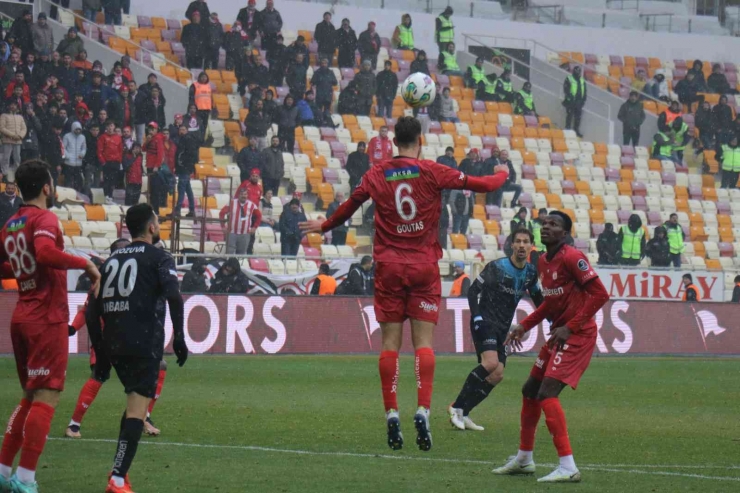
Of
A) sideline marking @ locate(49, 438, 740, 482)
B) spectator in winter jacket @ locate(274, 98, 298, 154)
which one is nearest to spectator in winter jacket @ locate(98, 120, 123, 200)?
spectator in winter jacket @ locate(274, 98, 298, 154)

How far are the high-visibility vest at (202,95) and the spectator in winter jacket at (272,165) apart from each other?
1.87m

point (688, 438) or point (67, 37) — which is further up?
point (67, 37)

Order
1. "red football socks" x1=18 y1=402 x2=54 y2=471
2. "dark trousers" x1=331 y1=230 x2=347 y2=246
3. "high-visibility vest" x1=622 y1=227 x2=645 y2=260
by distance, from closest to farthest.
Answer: "red football socks" x1=18 y1=402 x2=54 y2=471 < "dark trousers" x1=331 y1=230 x2=347 y2=246 < "high-visibility vest" x1=622 y1=227 x2=645 y2=260

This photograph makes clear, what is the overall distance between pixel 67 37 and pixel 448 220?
9460 millimetres

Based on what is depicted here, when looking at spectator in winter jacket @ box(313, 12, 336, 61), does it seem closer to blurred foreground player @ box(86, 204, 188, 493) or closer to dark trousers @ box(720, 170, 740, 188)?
dark trousers @ box(720, 170, 740, 188)

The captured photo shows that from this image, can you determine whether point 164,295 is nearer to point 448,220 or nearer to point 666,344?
point 666,344

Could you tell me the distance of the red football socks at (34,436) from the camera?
25.1ft

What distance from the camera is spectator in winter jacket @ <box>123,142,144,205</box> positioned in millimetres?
25203

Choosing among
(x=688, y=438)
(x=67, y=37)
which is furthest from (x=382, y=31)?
Result: (x=688, y=438)

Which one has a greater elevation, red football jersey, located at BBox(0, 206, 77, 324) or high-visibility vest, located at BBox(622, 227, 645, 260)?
red football jersey, located at BBox(0, 206, 77, 324)

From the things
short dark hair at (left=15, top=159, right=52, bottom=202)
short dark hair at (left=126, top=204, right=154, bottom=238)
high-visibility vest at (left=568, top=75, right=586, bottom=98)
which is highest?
high-visibility vest at (left=568, top=75, right=586, bottom=98)

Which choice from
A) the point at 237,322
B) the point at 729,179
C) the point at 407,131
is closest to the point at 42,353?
the point at 407,131

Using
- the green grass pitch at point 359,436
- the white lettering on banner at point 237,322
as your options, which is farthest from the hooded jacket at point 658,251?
the white lettering on banner at point 237,322

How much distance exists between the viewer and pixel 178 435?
11.3 meters
